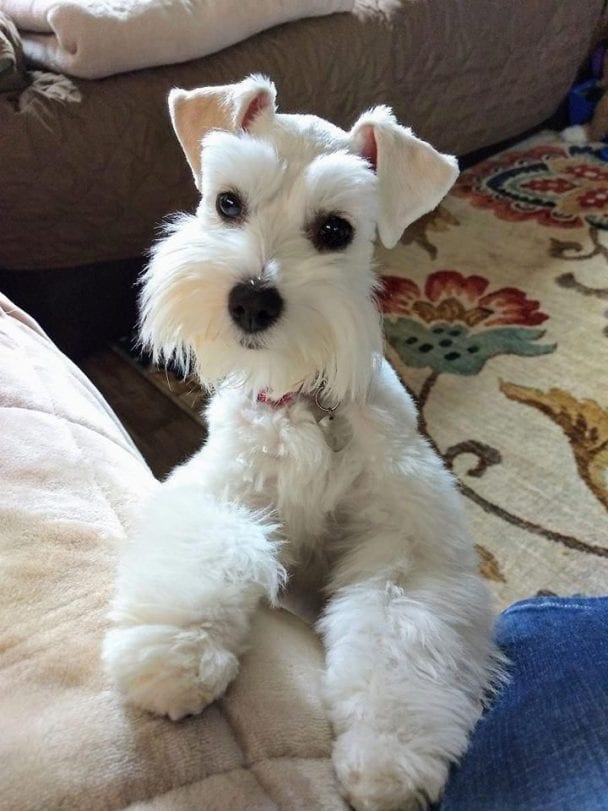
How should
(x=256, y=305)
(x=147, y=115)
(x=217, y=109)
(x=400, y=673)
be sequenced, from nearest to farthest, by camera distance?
(x=400, y=673)
(x=256, y=305)
(x=217, y=109)
(x=147, y=115)

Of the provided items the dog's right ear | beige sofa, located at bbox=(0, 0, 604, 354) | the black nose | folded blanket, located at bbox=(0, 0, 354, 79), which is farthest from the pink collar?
folded blanket, located at bbox=(0, 0, 354, 79)

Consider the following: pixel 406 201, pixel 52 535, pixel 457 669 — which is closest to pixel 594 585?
pixel 457 669

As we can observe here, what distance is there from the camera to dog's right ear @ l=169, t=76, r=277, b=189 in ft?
3.73

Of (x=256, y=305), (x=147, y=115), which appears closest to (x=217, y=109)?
(x=256, y=305)

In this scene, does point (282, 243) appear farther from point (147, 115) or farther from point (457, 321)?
point (457, 321)

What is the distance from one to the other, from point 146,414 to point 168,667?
1.31 m

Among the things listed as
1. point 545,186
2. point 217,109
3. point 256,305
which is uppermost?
point 217,109

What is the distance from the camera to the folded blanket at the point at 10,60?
167 centimetres

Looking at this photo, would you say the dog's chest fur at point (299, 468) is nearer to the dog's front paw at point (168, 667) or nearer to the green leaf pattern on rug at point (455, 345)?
the dog's front paw at point (168, 667)

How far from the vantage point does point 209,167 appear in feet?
3.66

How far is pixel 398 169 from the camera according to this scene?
3.70 ft

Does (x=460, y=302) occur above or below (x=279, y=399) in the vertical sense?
below

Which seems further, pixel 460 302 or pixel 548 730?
pixel 460 302

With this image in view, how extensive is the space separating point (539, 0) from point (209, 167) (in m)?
2.23
